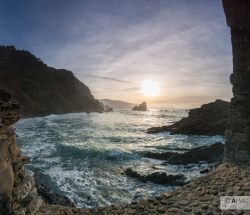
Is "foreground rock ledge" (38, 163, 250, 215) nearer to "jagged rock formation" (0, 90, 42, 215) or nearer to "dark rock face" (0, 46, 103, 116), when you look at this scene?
"jagged rock formation" (0, 90, 42, 215)

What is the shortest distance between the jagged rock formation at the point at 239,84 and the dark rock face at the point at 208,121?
Answer: 3423 cm

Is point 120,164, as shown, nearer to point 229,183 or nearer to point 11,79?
point 229,183

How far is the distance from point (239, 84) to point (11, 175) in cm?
939

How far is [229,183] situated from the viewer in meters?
9.75

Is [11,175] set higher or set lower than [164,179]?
higher

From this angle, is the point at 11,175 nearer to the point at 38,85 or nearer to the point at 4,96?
the point at 4,96

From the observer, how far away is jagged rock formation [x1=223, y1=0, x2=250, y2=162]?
39.3ft

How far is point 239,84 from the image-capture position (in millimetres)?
12203

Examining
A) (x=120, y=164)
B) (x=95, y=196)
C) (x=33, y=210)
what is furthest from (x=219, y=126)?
(x=33, y=210)

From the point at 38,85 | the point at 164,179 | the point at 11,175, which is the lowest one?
the point at 164,179

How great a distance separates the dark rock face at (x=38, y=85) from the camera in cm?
12888

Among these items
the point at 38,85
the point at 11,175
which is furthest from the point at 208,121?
the point at 38,85

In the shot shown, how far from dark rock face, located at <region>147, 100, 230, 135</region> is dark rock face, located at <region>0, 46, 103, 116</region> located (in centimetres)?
7978

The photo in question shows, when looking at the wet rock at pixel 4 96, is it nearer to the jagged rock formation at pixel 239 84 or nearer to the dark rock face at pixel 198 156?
the jagged rock formation at pixel 239 84
